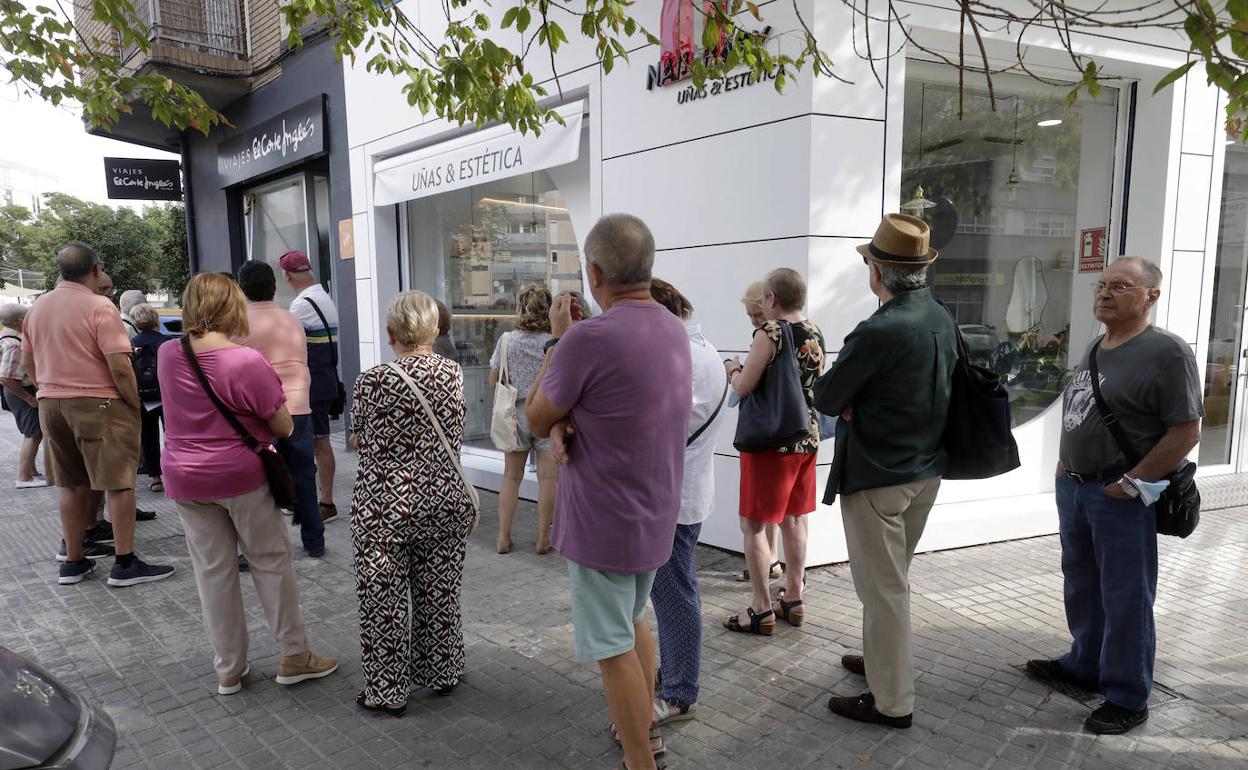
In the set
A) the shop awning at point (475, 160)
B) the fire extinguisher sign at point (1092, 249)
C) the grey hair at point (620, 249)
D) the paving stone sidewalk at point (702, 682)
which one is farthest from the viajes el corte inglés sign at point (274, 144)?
the fire extinguisher sign at point (1092, 249)

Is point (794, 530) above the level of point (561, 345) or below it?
below

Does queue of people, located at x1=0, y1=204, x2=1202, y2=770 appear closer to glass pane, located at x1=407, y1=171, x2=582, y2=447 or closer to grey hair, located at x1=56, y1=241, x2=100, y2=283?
grey hair, located at x1=56, y1=241, x2=100, y2=283

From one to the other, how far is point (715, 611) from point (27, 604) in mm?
4135

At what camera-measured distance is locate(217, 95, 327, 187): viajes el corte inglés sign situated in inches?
370

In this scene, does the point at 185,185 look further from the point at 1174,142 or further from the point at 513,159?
the point at 1174,142

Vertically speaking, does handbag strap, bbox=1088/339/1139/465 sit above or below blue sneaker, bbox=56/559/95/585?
above

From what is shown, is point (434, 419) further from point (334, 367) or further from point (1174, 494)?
point (334, 367)

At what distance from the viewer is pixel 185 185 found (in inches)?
538

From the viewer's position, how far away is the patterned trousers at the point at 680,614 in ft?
9.88

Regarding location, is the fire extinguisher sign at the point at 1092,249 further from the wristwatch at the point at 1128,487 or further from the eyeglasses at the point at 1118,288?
the wristwatch at the point at 1128,487

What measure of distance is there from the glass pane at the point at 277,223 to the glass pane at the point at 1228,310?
10.7 m

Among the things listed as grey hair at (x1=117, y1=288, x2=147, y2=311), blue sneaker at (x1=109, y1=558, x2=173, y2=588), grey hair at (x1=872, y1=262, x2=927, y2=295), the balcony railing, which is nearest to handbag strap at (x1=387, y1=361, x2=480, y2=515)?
grey hair at (x1=872, y1=262, x2=927, y2=295)

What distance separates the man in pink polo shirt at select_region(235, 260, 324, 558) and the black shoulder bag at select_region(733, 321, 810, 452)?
2.91m

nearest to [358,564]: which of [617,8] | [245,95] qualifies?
[617,8]
